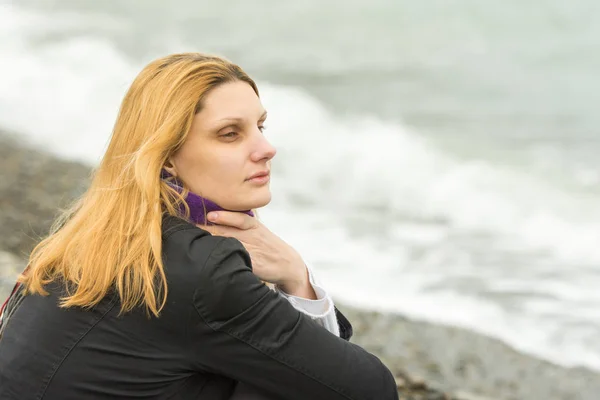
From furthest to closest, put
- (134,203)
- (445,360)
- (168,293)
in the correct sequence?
(445,360)
(134,203)
(168,293)

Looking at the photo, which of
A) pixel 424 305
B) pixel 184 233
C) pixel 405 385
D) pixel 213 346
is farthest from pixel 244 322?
pixel 424 305

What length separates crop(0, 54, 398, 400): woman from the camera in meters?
1.97

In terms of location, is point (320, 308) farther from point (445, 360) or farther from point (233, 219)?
point (445, 360)

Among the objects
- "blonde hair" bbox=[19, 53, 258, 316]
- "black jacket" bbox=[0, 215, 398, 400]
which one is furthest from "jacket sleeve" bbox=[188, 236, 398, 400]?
"blonde hair" bbox=[19, 53, 258, 316]

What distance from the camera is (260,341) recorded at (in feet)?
6.56

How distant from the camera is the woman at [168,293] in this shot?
Answer: 1.97 m

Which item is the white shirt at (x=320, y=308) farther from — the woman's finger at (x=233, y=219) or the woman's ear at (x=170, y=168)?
the woman's ear at (x=170, y=168)

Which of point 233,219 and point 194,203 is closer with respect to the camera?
point 194,203

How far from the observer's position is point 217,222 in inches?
92.3

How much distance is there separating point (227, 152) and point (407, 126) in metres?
20.6

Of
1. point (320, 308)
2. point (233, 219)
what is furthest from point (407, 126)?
point (233, 219)

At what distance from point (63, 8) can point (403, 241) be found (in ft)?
73.5

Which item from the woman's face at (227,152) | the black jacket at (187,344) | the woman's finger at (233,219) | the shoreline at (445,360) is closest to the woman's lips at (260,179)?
the woman's face at (227,152)

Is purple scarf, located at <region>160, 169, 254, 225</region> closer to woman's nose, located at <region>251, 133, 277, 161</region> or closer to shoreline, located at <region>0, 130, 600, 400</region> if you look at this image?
woman's nose, located at <region>251, 133, 277, 161</region>
